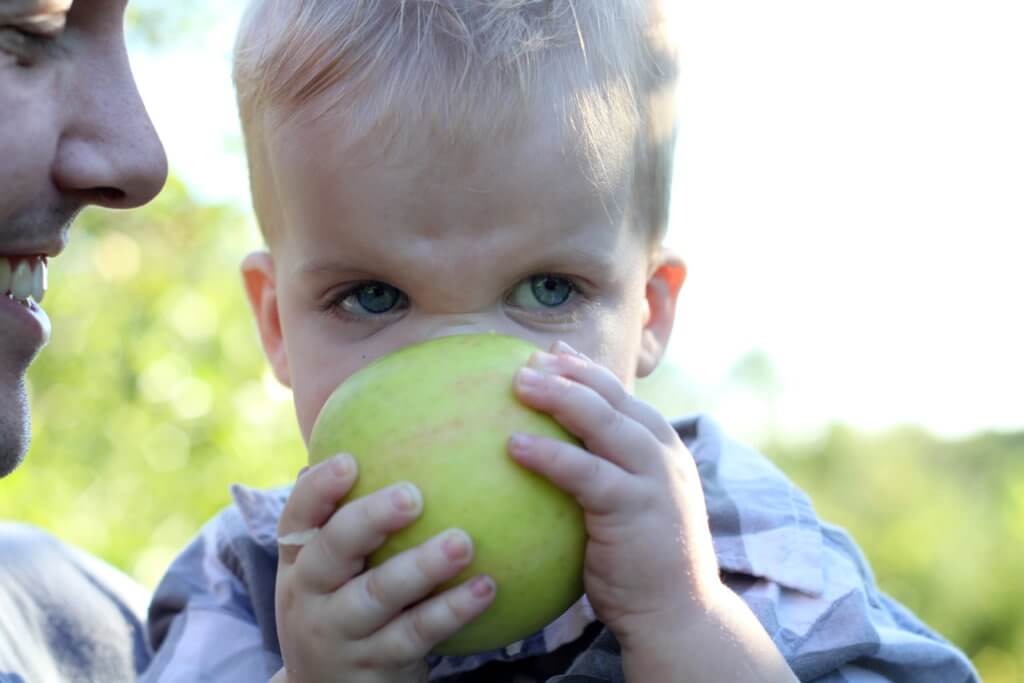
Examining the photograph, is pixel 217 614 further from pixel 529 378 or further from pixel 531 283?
pixel 529 378

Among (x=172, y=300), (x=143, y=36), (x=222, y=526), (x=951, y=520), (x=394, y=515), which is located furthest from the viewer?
(x=143, y=36)

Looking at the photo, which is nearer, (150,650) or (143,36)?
(150,650)

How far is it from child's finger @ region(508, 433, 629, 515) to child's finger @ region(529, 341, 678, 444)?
98mm

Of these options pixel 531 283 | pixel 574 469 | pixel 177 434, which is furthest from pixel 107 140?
pixel 177 434

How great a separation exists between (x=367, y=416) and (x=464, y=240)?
46 cm

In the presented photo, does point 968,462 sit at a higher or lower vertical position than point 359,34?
lower

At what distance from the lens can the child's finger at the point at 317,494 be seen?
1.62 metres

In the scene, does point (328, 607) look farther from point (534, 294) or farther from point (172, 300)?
point (172, 300)

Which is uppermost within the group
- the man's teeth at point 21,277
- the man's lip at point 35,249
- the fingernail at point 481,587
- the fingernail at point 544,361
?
the man's lip at point 35,249

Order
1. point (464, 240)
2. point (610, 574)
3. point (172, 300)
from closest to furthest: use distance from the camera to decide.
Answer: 1. point (610, 574)
2. point (464, 240)
3. point (172, 300)

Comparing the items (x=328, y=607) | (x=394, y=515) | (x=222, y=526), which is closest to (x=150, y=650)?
(x=222, y=526)

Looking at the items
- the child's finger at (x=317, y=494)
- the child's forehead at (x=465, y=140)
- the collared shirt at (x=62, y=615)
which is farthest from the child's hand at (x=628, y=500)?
the collared shirt at (x=62, y=615)

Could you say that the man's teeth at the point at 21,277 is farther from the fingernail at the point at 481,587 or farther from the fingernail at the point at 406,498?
the fingernail at the point at 481,587

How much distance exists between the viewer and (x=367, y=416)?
1664 mm
